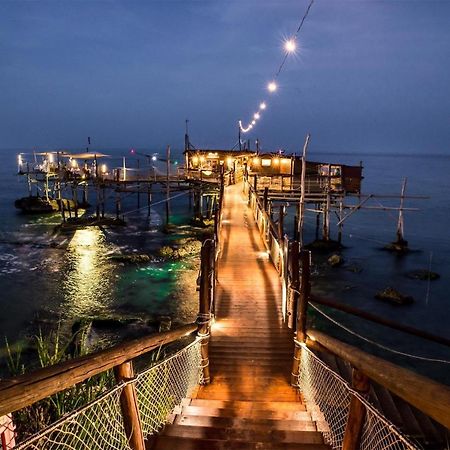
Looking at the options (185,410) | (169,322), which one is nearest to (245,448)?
(185,410)

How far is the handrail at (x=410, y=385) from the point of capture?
1.67m

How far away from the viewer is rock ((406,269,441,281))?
23.8 m

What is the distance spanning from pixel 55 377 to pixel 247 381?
5158 mm

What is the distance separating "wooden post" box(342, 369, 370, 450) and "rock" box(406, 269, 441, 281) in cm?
2373

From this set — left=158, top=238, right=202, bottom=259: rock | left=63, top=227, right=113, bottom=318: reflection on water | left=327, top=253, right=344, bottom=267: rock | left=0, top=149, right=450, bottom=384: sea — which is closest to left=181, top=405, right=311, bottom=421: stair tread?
left=0, top=149, right=450, bottom=384: sea

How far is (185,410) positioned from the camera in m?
5.04

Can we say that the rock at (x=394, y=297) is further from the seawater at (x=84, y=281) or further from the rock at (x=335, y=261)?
the seawater at (x=84, y=281)

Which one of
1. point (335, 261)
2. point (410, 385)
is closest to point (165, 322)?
point (335, 261)

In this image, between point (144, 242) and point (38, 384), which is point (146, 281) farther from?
point (38, 384)

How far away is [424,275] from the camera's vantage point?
23.9 meters

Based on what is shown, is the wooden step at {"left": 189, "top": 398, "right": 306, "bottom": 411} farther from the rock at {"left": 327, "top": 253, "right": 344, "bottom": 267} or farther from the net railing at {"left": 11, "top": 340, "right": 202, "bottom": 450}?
the rock at {"left": 327, "top": 253, "right": 344, "bottom": 267}

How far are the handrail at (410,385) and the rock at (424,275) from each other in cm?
2401

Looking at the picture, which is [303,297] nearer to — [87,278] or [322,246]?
[87,278]

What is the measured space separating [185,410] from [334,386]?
210 cm
